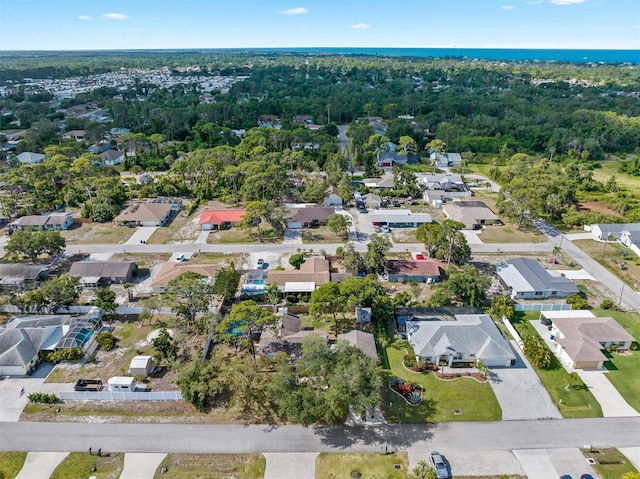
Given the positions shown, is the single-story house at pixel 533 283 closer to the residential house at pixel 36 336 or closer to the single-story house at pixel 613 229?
the single-story house at pixel 613 229

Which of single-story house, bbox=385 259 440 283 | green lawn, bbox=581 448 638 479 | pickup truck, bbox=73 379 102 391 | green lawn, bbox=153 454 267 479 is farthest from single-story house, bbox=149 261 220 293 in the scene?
green lawn, bbox=581 448 638 479

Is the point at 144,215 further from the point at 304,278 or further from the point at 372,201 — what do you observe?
the point at 372,201

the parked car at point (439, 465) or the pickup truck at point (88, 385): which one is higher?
the pickup truck at point (88, 385)

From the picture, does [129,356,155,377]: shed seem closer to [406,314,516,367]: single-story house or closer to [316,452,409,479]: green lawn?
[316,452,409,479]: green lawn

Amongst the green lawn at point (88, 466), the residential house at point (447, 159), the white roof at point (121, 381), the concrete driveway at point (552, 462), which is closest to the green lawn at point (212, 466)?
the green lawn at point (88, 466)

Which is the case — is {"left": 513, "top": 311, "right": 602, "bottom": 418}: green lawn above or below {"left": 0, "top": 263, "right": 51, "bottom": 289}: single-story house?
below

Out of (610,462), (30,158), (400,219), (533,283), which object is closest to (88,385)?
(610,462)
